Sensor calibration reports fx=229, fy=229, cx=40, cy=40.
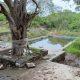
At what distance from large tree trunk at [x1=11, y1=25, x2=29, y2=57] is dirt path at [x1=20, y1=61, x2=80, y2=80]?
74cm

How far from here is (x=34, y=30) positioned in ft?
42.4

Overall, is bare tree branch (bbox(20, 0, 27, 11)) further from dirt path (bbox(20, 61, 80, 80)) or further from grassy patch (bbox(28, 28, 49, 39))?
grassy patch (bbox(28, 28, 49, 39))

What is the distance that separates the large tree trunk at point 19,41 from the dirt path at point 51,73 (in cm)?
74

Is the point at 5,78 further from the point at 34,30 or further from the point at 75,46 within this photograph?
the point at 34,30

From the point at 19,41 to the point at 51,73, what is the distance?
1562mm

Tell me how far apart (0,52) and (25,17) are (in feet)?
4.83

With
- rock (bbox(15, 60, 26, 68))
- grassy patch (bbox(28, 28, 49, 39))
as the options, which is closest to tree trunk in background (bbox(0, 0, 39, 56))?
rock (bbox(15, 60, 26, 68))

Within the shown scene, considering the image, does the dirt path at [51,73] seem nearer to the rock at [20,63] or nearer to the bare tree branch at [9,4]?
the rock at [20,63]

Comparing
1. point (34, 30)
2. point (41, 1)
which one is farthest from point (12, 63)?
point (34, 30)

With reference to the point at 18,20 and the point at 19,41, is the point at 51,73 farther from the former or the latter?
the point at 18,20

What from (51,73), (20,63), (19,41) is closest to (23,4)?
(19,41)

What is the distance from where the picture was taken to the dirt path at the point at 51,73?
5746 mm

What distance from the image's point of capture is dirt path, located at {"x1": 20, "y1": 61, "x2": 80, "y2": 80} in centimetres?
575

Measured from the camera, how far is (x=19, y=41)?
699cm
